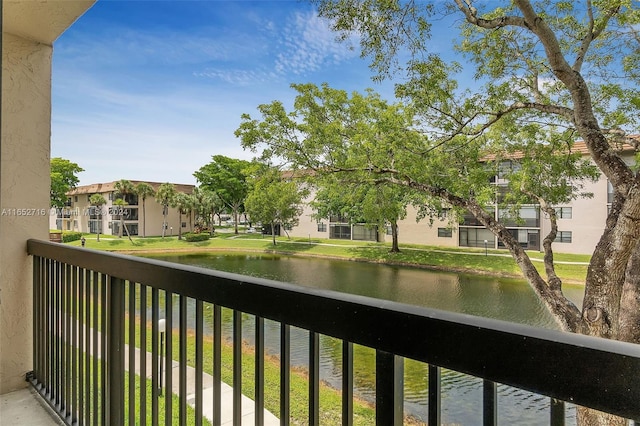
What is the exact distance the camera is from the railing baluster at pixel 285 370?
72 cm

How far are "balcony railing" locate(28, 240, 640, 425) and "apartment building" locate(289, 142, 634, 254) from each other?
241 cm

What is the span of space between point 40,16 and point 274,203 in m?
2.31

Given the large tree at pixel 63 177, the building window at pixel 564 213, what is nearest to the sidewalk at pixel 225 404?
the large tree at pixel 63 177

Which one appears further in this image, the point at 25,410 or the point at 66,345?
the point at 25,410

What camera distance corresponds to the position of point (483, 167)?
15.2ft

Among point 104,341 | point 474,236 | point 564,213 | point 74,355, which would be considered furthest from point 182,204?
point 564,213

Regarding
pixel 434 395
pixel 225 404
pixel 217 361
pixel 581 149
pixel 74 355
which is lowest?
pixel 225 404

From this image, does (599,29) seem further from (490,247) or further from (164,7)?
(164,7)

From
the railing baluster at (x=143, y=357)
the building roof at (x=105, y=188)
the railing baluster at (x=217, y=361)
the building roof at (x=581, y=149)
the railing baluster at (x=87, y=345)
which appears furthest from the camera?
the building roof at (x=581, y=149)

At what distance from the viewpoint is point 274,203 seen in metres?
3.74

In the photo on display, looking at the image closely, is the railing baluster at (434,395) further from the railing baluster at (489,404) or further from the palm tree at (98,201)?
the palm tree at (98,201)

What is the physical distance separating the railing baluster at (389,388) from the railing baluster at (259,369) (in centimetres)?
29

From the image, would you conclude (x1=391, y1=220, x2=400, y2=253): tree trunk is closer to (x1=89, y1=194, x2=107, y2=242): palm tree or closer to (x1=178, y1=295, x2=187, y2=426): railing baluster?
(x1=89, y1=194, x2=107, y2=242): palm tree

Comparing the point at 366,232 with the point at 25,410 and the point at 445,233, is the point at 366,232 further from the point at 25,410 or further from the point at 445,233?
the point at 25,410
